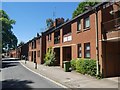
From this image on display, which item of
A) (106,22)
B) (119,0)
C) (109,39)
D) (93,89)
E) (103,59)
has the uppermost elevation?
(119,0)

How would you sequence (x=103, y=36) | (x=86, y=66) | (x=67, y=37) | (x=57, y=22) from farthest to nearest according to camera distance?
(x=57, y=22)
(x=67, y=37)
(x=86, y=66)
(x=103, y=36)

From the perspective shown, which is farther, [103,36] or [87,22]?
[87,22]

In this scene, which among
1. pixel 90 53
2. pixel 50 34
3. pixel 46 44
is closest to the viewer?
pixel 90 53

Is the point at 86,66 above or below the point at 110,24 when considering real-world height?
below

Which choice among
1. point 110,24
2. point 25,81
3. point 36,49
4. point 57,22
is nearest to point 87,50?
point 110,24

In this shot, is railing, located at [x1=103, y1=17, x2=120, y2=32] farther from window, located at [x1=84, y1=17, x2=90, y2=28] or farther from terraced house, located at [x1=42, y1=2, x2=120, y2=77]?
window, located at [x1=84, y1=17, x2=90, y2=28]

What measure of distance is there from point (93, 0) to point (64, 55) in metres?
16.8

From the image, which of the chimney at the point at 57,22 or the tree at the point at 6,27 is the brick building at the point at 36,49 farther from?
the tree at the point at 6,27

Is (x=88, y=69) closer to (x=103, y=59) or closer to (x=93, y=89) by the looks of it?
(x=103, y=59)

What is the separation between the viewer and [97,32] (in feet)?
65.2

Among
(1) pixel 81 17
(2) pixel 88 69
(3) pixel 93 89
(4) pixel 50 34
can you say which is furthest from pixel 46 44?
(3) pixel 93 89

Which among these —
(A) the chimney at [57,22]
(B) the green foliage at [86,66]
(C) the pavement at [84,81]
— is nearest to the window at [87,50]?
(B) the green foliage at [86,66]

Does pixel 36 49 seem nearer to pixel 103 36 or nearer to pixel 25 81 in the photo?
pixel 25 81

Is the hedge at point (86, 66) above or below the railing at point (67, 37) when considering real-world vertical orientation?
below
